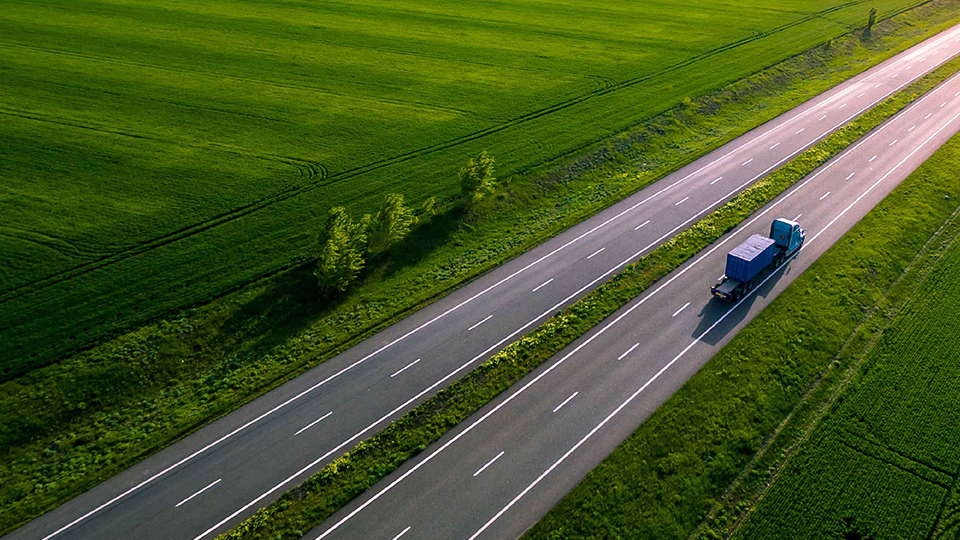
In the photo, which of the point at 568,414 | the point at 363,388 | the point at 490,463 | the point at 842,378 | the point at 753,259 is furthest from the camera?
the point at 753,259

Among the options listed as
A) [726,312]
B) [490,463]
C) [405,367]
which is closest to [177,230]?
[405,367]

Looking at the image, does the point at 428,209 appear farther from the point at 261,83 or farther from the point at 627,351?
the point at 261,83

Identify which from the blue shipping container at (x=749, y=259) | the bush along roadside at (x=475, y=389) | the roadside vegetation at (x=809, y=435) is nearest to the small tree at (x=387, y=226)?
the bush along roadside at (x=475, y=389)

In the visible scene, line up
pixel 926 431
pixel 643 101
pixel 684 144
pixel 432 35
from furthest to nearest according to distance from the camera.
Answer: pixel 432 35 → pixel 643 101 → pixel 684 144 → pixel 926 431

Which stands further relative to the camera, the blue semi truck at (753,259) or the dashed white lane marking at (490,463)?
the blue semi truck at (753,259)

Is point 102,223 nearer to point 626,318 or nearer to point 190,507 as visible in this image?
point 190,507

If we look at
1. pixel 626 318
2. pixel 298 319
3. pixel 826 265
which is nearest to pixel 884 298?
pixel 826 265

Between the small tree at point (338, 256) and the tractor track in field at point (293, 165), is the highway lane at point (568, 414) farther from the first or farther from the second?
the tractor track in field at point (293, 165)
